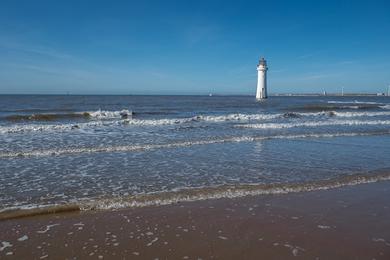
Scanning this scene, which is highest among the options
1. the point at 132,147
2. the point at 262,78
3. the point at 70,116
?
the point at 262,78

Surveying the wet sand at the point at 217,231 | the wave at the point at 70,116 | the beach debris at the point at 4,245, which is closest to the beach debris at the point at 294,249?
the wet sand at the point at 217,231

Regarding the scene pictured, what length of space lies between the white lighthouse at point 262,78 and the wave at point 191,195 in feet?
187

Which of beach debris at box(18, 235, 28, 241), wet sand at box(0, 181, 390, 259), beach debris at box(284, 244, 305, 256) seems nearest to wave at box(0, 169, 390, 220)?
wet sand at box(0, 181, 390, 259)

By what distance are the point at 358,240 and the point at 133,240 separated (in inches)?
122

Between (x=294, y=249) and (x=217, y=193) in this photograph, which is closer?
(x=294, y=249)

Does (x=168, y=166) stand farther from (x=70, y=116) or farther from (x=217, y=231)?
(x=70, y=116)

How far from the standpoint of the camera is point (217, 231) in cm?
554

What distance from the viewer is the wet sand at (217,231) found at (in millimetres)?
4828

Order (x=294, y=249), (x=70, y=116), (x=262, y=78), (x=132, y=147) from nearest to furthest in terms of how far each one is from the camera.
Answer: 1. (x=294, y=249)
2. (x=132, y=147)
3. (x=70, y=116)
4. (x=262, y=78)

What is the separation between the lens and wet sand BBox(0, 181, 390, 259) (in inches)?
190

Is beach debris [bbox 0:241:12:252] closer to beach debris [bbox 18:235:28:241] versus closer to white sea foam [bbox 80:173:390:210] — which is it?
beach debris [bbox 18:235:28:241]

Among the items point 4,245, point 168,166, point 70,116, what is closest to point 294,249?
point 4,245

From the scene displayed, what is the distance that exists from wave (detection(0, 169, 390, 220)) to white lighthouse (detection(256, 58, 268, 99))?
57.1 m

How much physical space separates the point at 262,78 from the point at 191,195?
60384 mm
